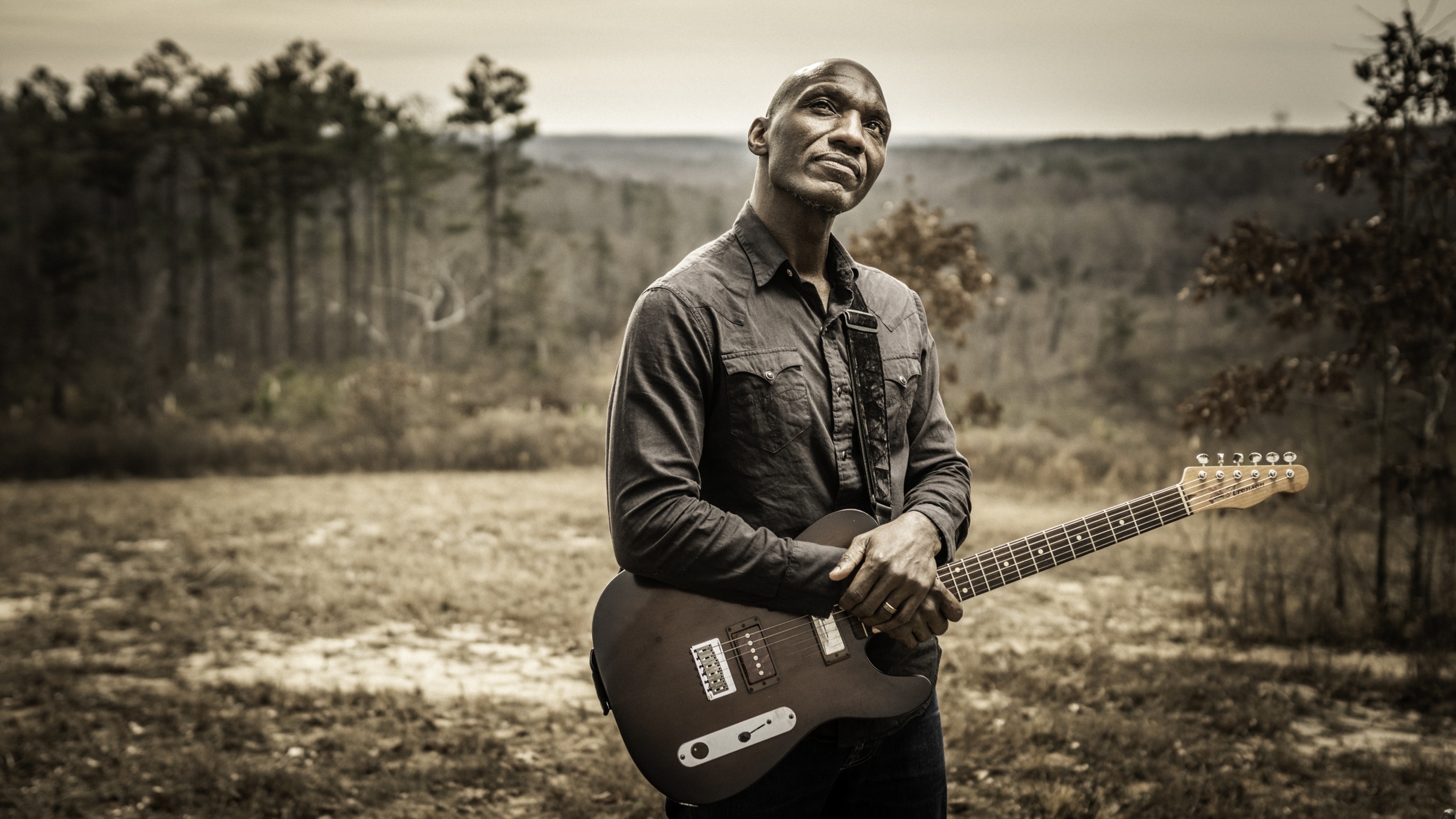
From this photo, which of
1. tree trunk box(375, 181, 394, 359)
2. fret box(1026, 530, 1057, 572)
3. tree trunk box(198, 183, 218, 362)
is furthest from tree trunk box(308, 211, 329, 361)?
fret box(1026, 530, 1057, 572)

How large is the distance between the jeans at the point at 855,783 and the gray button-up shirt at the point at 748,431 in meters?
0.16

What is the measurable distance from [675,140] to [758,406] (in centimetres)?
3782

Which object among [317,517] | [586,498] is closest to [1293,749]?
[586,498]

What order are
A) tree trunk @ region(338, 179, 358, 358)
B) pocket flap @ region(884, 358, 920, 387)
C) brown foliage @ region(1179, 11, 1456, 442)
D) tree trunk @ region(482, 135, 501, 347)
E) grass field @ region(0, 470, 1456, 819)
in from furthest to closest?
1. tree trunk @ region(338, 179, 358, 358)
2. tree trunk @ region(482, 135, 501, 347)
3. brown foliage @ region(1179, 11, 1456, 442)
4. grass field @ region(0, 470, 1456, 819)
5. pocket flap @ region(884, 358, 920, 387)

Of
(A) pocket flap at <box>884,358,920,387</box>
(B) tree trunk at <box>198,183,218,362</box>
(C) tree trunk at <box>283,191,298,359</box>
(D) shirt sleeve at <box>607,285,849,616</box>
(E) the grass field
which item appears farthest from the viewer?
(C) tree trunk at <box>283,191,298,359</box>

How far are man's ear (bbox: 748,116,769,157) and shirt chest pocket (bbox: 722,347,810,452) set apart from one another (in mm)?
439

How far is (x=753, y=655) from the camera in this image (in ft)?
6.23

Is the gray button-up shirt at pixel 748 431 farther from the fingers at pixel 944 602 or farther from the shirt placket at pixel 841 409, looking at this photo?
the fingers at pixel 944 602

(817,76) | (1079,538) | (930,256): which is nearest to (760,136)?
(817,76)

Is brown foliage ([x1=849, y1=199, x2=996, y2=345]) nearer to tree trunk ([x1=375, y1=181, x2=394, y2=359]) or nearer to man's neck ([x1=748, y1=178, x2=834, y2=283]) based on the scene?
man's neck ([x1=748, y1=178, x2=834, y2=283])

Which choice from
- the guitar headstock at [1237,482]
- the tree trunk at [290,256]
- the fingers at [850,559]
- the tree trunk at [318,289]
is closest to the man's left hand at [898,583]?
the fingers at [850,559]

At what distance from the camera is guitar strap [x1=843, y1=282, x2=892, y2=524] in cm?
198

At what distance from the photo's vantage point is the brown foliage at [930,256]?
8.39 metres

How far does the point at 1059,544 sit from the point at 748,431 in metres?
0.80
